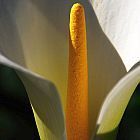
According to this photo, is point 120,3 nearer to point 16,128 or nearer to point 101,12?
point 101,12

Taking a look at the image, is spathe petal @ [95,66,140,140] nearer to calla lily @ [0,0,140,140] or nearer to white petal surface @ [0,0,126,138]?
calla lily @ [0,0,140,140]

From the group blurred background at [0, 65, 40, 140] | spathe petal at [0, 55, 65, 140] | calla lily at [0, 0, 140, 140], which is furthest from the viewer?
blurred background at [0, 65, 40, 140]

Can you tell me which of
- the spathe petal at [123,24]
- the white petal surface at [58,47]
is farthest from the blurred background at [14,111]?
the spathe petal at [123,24]

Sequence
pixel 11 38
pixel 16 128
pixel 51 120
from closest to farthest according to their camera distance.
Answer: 1. pixel 51 120
2. pixel 11 38
3. pixel 16 128

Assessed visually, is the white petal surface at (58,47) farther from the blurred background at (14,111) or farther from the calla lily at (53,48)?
the blurred background at (14,111)

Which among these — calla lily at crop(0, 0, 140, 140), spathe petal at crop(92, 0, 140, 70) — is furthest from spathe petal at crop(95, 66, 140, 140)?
spathe petal at crop(92, 0, 140, 70)

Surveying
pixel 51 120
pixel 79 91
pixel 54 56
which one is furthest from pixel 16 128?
pixel 51 120

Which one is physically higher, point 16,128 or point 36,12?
point 36,12
